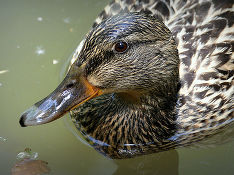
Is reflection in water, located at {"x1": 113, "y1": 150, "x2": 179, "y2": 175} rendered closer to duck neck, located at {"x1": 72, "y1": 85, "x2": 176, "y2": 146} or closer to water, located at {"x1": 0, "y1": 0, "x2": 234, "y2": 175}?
water, located at {"x1": 0, "y1": 0, "x2": 234, "y2": 175}

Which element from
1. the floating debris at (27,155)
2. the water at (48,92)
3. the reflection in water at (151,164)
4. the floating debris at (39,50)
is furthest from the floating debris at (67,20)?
the reflection in water at (151,164)

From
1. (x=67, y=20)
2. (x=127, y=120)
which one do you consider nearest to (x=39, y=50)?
(x=67, y=20)

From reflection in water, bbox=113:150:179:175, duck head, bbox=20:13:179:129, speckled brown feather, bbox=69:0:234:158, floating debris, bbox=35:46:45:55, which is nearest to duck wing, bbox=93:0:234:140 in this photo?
speckled brown feather, bbox=69:0:234:158

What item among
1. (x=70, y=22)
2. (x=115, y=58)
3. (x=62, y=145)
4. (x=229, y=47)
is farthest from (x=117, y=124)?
(x=70, y=22)

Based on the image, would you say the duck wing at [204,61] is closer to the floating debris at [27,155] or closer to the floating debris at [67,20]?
the floating debris at [27,155]

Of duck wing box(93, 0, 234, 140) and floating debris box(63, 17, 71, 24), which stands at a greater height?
floating debris box(63, 17, 71, 24)

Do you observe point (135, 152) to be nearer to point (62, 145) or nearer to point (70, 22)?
point (62, 145)

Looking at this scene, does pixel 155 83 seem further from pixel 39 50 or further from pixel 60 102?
pixel 39 50
